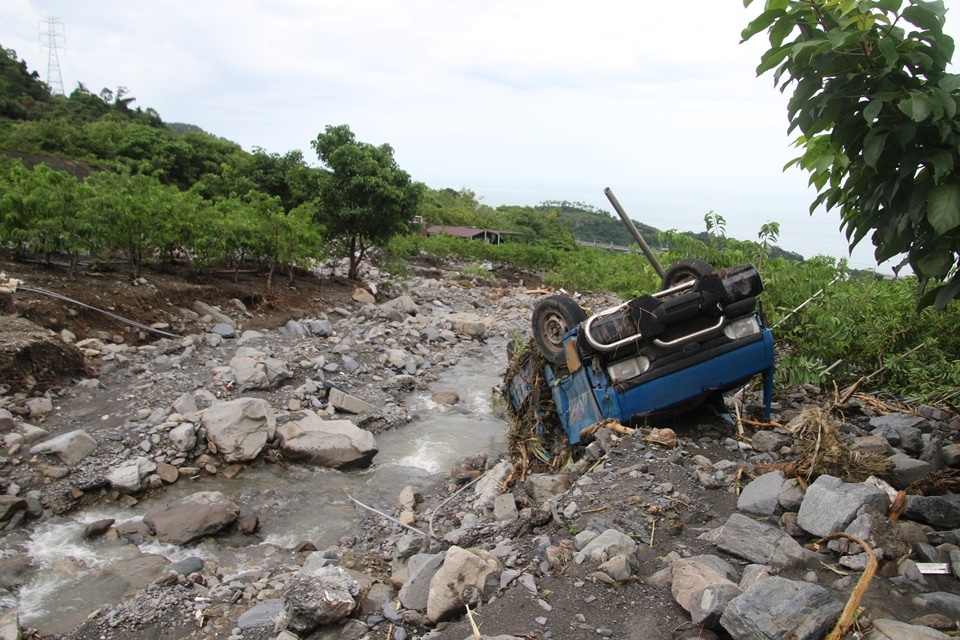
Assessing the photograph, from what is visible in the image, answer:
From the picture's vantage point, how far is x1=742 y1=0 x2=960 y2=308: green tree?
2.44 m

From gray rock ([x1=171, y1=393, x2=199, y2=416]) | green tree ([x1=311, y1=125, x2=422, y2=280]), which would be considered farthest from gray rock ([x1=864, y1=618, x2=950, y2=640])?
green tree ([x1=311, y1=125, x2=422, y2=280])

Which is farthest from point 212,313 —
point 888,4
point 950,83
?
point 950,83

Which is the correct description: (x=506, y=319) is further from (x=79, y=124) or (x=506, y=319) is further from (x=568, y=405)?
(x=79, y=124)

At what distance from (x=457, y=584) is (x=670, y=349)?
8.10ft

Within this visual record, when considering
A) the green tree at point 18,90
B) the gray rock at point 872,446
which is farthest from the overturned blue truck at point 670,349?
the green tree at point 18,90

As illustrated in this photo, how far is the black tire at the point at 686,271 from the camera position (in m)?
5.61

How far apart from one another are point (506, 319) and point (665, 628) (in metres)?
Answer: 15.7

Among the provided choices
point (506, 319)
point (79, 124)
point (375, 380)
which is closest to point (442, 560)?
point (375, 380)

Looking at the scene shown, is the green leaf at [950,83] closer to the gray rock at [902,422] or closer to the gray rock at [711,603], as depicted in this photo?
the gray rock at [711,603]

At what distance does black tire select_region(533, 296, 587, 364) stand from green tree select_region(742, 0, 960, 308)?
105 inches

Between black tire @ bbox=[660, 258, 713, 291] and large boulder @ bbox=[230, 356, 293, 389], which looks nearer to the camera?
black tire @ bbox=[660, 258, 713, 291]

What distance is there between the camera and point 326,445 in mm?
7332

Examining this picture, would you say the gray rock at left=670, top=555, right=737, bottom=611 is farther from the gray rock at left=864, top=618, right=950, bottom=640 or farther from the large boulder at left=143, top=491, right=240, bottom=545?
the large boulder at left=143, top=491, right=240, bottom=545

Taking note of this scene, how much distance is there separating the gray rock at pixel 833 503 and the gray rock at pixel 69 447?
21.8ft
